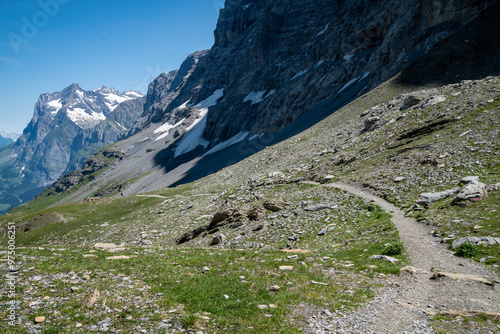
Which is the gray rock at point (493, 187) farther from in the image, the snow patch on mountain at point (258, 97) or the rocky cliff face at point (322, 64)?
the snow patch on mountain at point (258, 97)

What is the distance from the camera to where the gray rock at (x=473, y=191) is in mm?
Answer: 18594

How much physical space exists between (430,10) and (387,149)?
215 feet

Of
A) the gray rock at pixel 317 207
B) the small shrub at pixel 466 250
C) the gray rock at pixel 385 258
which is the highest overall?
the gray rock at pixel 317 207

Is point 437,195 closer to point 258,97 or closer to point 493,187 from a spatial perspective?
point 493,187

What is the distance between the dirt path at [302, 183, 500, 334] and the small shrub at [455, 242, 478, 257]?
0.38 metres

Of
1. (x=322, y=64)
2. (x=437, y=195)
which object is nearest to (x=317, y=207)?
(x=437, y=195)

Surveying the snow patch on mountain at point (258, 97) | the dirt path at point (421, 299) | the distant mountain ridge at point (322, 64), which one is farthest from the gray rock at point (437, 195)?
the snow patch on mountain at point (258, 97)

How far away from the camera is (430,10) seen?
74.0 m

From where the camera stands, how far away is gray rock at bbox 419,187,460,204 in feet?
68.0

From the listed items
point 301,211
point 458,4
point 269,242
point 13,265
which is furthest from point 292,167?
point 458,4

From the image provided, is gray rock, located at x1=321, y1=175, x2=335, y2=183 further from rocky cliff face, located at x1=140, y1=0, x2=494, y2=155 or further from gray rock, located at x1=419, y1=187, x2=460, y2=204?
rocky cliff face, located at x1=140, y1=0, x2=494, y2=155

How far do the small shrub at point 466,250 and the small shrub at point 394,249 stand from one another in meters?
2.71

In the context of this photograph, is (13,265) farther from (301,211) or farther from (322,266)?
(301,211)

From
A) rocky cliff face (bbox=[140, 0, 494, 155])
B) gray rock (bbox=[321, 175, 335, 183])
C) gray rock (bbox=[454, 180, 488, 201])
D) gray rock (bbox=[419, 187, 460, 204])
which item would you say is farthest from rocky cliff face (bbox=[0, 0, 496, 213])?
gray rock (bbox=[454, 180, 488, 201])
